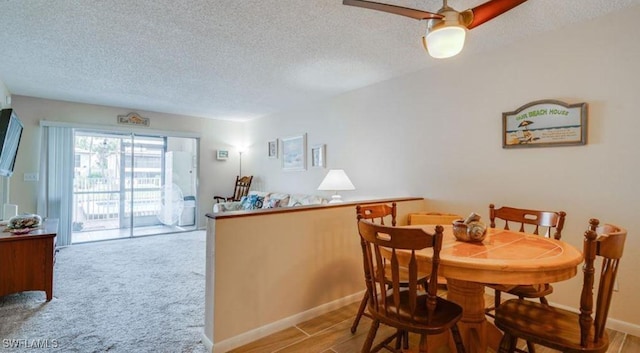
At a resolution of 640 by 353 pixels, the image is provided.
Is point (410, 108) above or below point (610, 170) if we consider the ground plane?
above

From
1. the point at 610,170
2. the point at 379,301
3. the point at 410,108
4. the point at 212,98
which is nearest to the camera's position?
the point at 379,301

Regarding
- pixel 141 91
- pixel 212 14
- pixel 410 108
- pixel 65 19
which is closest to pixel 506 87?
pixel 410 108

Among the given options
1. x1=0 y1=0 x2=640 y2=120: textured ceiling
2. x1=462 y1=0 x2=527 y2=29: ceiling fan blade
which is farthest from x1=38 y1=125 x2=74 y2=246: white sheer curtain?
x1=462 y1=0 x2=527 y2=29: ceiling fan blade

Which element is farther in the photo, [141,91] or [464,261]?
[141,91]

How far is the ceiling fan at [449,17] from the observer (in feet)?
5.47

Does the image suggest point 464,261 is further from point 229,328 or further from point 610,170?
point 610,170

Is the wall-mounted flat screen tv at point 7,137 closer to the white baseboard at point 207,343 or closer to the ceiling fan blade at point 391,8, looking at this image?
the white baseboard at point 207,343

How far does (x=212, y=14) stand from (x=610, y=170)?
10.6 ft

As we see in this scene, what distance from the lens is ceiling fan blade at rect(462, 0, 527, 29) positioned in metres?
1.67

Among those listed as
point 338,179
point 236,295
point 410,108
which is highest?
point 410,108

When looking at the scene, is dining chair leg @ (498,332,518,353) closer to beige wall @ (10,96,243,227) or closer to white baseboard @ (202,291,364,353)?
white baseboard @ (202,291,364,353)

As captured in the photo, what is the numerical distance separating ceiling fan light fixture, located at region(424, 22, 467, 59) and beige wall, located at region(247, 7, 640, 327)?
1124 mm

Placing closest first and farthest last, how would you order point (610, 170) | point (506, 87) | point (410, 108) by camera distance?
point (610, 170) → point (506, 87) → point (410, 108)

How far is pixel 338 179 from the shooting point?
12.7 ft
